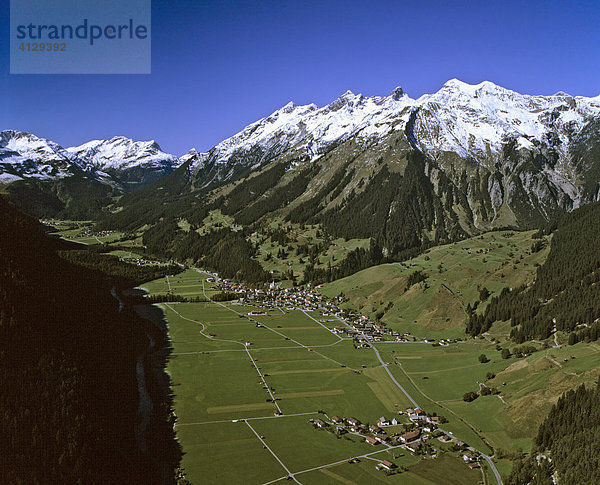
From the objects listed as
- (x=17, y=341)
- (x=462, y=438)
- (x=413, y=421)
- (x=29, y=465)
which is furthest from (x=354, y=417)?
(x=17, y=341)

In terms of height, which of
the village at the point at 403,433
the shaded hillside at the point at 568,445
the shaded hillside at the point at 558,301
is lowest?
the village at the point at 403,433

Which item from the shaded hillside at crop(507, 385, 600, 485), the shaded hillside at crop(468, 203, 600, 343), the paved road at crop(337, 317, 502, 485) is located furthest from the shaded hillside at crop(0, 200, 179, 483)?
the shaded hillside at crop(468, 203, 600, 343)

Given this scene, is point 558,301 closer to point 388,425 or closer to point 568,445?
point 568,445

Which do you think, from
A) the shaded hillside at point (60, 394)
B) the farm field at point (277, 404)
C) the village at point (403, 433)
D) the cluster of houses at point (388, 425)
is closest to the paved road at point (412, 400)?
the village at point (403, 433)

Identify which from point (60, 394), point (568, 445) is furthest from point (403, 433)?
point (60, 394)

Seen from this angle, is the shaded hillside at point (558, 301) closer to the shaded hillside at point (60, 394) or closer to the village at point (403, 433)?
the village at point (403, 433)
